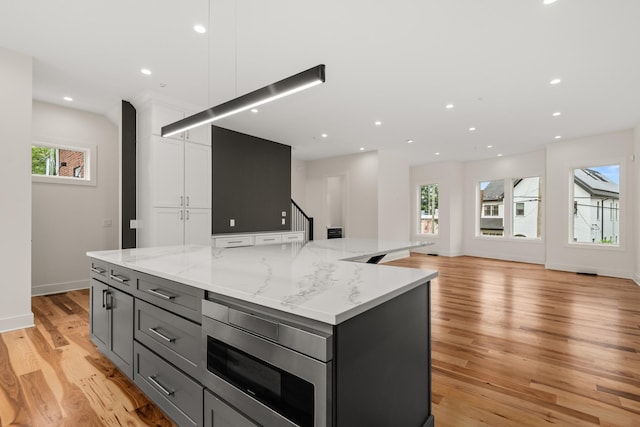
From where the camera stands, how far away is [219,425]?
1.36 m

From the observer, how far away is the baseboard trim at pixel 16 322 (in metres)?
3.19

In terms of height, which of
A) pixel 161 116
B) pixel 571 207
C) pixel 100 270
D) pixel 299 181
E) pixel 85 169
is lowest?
pixel 100 270

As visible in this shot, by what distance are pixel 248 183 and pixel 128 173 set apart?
2.28 metres

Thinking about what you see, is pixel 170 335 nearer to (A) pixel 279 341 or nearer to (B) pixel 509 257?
(A) pixel 279 341

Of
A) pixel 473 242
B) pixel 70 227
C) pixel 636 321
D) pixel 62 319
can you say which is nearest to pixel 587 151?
pixel 473 242

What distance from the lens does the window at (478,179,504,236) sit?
886 centimetres

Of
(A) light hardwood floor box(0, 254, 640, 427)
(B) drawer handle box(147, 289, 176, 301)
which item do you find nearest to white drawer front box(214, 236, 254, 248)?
(A) light hardwood floor box(0, 254, 640, 427)

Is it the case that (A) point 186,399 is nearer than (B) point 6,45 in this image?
Yes

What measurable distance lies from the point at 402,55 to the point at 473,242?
7.55 metres

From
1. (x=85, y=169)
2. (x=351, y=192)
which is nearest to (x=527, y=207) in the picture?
(x=351, y=192)

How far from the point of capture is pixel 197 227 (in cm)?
476

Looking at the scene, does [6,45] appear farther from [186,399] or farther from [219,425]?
[219,425]

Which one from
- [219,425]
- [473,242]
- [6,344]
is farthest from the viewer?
[473,242]

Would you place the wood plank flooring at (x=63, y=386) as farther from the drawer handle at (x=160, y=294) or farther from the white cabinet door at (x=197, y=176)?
the white cabinet door at (x=197, y=176)
